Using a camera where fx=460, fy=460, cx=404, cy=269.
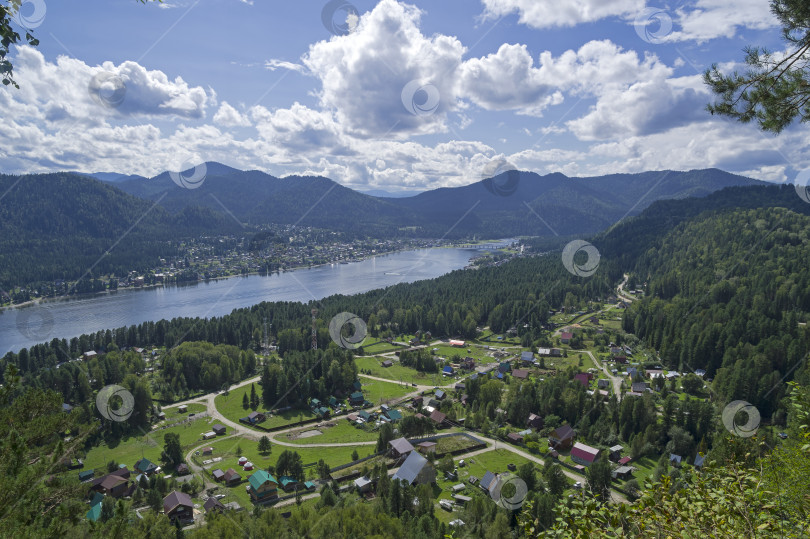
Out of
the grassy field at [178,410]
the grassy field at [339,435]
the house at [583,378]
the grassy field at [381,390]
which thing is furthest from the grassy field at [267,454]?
the house at [583,378]

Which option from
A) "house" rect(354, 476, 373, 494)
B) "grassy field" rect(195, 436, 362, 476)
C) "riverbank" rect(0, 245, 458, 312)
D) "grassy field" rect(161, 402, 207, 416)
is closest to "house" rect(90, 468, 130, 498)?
"grassy field" rect(195, 436, 362, 476)

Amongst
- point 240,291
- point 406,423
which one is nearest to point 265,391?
point 406,423

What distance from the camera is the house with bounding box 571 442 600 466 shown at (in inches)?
1076

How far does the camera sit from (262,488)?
23812mm

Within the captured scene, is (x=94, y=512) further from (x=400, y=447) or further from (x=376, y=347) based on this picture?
(x=376, y=347)

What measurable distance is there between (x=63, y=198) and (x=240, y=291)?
358 feet

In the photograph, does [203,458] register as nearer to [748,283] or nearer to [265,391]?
[265,391]

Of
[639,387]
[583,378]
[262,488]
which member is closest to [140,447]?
[262,488]

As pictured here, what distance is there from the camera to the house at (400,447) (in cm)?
2792

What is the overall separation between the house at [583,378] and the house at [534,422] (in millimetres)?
8174

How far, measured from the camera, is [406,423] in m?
30.9

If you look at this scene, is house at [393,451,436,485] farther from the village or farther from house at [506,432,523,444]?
house at [506,432,523,444]

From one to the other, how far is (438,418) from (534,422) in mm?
6850

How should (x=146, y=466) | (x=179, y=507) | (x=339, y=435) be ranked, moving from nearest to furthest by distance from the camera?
1. (x=179, y=507)
2. (x=146, y=466)
3. (x=339, y=435)
